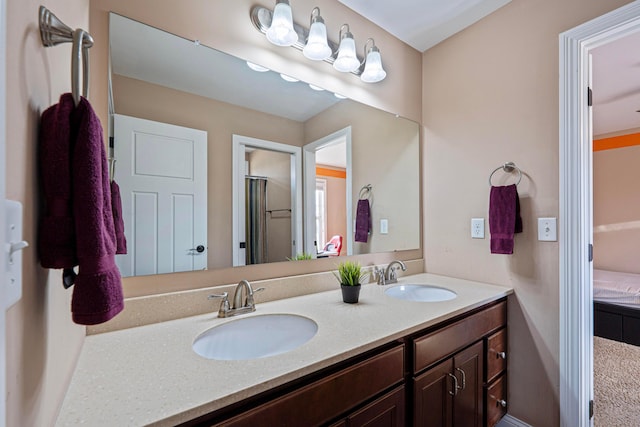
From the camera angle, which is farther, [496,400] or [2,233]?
[496,400]

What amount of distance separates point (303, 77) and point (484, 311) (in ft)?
4.94

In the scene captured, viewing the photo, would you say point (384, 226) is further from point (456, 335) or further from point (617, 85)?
point (617, 85)

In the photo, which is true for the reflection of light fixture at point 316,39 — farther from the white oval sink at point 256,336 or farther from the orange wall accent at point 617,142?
the orange wall accent at point 617,142

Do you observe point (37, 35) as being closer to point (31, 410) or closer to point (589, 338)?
point (31, 410)

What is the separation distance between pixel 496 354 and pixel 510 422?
43 cm

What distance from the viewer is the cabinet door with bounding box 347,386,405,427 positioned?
882 mm

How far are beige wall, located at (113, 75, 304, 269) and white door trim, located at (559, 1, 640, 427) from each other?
4.85ft

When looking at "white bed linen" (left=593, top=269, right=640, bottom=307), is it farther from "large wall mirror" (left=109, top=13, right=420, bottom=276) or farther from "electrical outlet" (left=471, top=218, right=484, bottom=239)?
"large wall mirror" (left=109, top=13, right=420, bottom=276)

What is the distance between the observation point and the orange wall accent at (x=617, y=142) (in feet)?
11.8

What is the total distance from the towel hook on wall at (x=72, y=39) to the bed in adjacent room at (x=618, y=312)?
384 cm

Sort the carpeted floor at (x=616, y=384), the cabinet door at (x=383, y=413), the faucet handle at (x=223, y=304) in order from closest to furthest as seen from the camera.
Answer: the cabinet door at (x=383, y=413), the faucet handle at (x=223, y=304), the carpeted floor at (x=616, y=384)

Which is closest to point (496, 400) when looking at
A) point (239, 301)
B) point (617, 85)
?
point (239, 301)

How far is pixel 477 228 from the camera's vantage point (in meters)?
1.74

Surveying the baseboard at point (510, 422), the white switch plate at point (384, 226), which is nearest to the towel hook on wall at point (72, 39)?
the white switch plate at point (384, 226)
